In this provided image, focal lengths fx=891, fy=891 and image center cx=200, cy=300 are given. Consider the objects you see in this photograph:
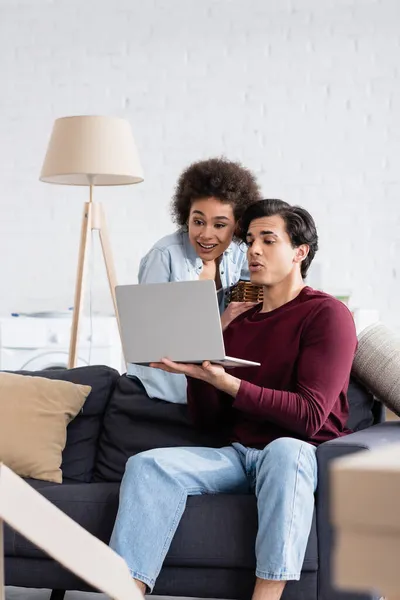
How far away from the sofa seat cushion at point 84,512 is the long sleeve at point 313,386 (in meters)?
0.48

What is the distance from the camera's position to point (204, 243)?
3045mm

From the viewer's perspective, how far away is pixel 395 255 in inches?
219

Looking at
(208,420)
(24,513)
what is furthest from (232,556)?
(24,513)

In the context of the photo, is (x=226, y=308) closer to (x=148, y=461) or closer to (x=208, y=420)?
(x=208, y=420)

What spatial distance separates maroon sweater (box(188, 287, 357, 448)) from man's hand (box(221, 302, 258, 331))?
0.02 m

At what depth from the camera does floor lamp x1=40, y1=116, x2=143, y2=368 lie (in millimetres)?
3846

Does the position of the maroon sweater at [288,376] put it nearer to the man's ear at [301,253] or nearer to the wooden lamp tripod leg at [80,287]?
the man's ear at [301,253]

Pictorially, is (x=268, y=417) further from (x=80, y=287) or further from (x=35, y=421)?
(x=80, y=287)

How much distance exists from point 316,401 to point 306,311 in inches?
11.1

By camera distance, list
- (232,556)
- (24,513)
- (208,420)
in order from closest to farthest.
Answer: (24,513) → (232,556) → (208,420)

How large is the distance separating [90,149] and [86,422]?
52.6 inches

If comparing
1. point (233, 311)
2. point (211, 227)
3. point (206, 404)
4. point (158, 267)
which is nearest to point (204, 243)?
point (211, 227)

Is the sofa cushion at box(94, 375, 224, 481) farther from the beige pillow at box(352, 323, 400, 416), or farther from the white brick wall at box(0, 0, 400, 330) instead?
the white brick wall at box(0, 0, 400, 330)

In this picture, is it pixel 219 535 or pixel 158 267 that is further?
pixel 158 267
